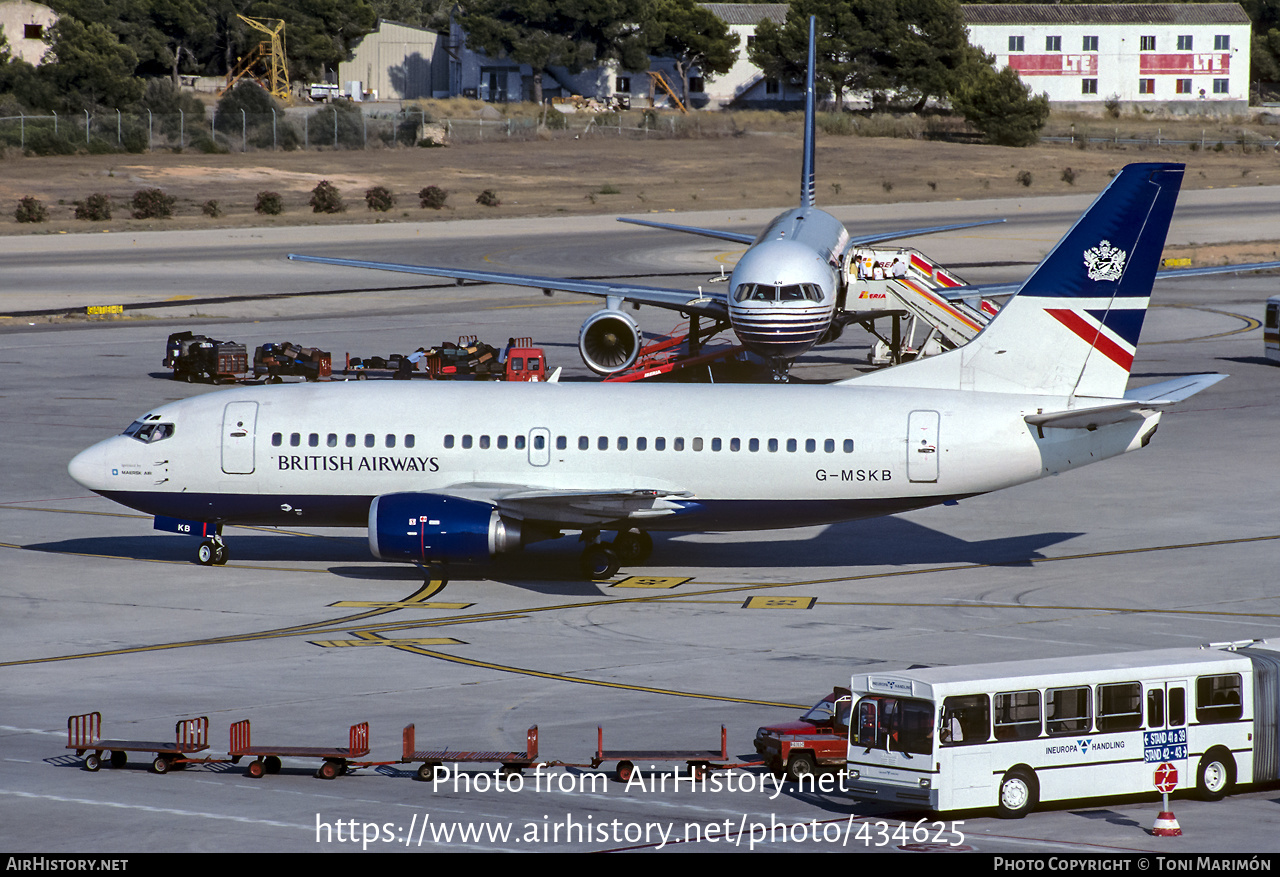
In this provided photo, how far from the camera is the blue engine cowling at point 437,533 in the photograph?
3581 centimetres

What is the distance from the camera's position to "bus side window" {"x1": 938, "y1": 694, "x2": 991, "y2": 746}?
71.4ft

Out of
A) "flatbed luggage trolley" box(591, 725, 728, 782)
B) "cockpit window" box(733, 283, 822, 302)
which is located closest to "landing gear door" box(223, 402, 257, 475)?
"flatbed luggage trolley" box(591, 725, 728, 782)

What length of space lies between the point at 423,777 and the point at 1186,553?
78.2 ft

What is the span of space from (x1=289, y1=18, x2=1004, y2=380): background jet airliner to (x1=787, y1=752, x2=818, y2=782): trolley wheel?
31547 mm

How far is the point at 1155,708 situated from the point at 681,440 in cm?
1681

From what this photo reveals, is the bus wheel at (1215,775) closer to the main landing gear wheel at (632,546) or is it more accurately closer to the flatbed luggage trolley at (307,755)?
the flatbed luggage trolley at (307,755)

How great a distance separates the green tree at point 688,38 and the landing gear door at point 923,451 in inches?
6270

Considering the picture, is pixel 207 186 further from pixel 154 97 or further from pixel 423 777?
pixel 423 777

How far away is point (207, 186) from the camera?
13462cm

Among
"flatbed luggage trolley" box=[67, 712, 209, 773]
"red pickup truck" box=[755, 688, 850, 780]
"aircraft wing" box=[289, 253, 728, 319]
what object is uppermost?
"aircraft wing" box=[289, 253, 728, 319]

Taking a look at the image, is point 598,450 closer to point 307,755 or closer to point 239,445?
point 239,445

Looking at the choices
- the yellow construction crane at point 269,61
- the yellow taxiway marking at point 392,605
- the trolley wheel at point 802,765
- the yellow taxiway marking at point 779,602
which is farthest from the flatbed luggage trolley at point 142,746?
the yellow construction crane at point 269,61

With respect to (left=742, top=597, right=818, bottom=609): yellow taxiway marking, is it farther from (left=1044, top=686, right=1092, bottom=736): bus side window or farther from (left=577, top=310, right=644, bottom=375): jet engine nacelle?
(left=577, top=310, right=644, bottom=375): jet engine nacelle

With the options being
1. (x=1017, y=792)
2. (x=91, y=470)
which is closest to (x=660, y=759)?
(x=1017, y=792)
